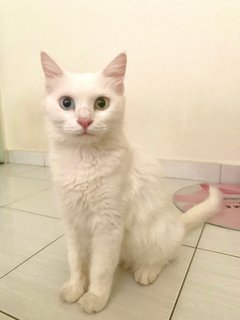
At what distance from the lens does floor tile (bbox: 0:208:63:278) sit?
0.92 m

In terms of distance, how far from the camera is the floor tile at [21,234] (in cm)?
92

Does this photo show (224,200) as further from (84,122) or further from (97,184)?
(84,122)

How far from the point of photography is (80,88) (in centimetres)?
62

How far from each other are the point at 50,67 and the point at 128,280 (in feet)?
2.15

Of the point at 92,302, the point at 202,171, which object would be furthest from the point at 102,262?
the point at 202,171

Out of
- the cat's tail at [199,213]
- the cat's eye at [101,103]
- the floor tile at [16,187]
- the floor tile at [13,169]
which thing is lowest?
the floor tile at [13,169]

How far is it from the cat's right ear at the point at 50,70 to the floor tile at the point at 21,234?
62cm

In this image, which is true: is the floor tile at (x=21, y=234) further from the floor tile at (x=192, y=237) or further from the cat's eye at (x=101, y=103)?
the cat's eye at (x=101, y=103)

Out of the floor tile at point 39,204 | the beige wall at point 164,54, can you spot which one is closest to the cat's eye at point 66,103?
the floor tile at point 39,204

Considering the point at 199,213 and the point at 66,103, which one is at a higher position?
the point at 66,103

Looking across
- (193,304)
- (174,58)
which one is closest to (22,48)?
(174,58)

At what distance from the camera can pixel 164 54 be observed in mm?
1621

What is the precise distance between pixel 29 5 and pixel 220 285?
2.14m

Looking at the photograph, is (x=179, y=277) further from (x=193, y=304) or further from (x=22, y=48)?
(x=22, y=48)
